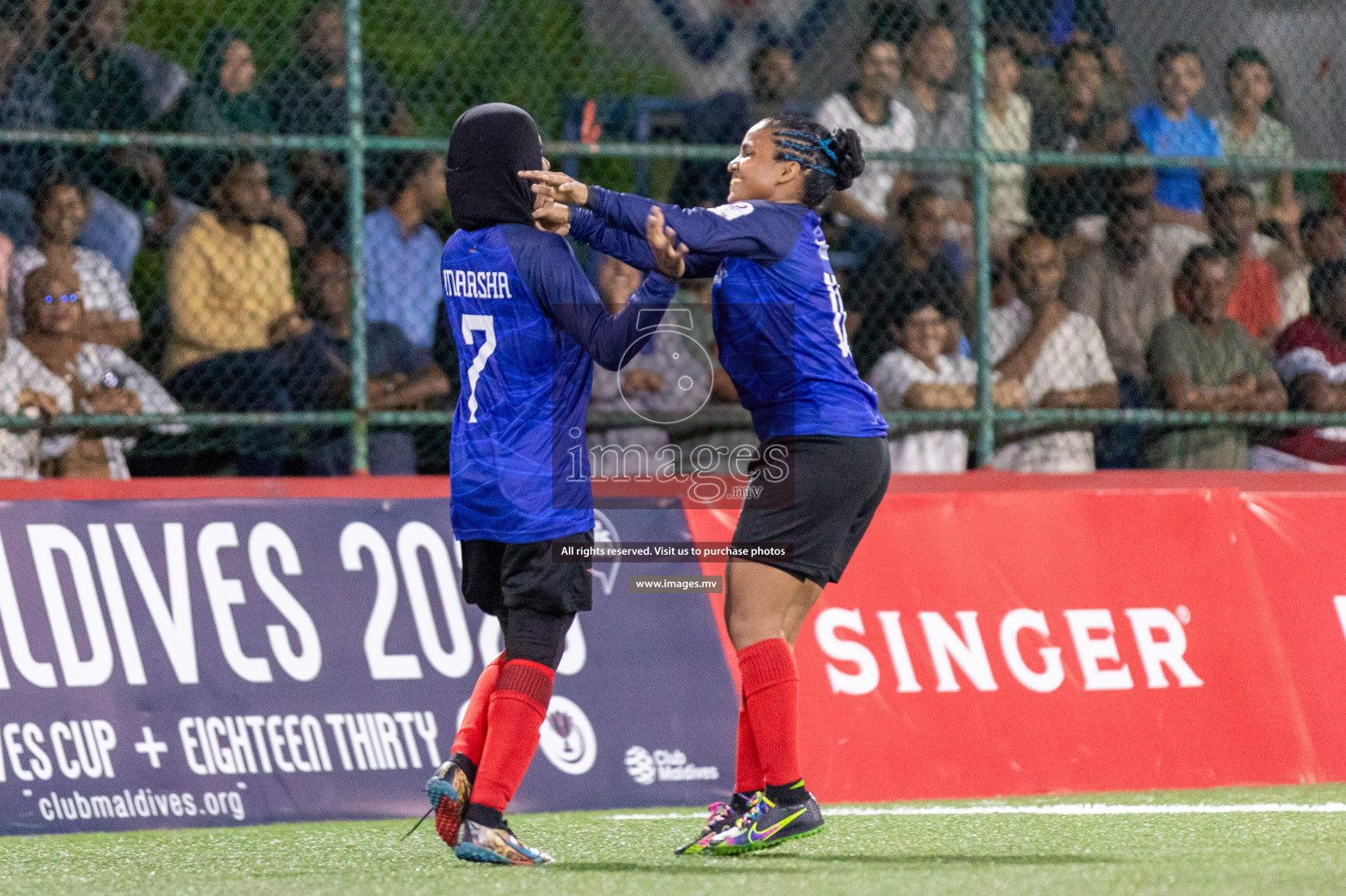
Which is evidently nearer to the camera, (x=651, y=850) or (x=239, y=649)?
(x=651, y=850)

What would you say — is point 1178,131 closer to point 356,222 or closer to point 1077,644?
point 1077,644

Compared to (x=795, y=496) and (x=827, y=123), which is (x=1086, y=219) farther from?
(x=795, y=496)

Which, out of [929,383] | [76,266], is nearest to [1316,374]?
[929,383]

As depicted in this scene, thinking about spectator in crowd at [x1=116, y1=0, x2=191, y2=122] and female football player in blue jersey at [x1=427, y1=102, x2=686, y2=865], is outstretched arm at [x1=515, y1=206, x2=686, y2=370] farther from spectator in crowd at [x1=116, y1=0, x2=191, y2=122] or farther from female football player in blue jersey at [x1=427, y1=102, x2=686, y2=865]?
spectator in crowd at [x1=116, y1=0, x2=191, y2=122]

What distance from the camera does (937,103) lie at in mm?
8102

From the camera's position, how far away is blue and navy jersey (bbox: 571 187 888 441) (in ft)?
15.2

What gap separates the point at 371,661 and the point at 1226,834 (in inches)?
120

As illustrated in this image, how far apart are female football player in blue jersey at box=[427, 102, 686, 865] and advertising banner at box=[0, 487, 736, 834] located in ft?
5.11

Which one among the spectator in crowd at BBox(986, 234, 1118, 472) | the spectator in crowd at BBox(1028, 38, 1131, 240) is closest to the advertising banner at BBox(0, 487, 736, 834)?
the spectator in crowd at BBox(986, 234, 1118, 472)

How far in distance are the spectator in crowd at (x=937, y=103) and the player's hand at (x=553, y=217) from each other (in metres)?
3.55

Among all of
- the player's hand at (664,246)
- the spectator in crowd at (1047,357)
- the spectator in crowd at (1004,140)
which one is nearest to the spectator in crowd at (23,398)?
the player's hand at (664,246)

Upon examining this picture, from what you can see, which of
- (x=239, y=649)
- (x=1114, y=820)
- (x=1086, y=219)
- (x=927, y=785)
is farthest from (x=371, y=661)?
(x=1086, y=219)

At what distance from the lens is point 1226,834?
5.09 m

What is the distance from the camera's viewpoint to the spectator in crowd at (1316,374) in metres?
7.98
